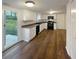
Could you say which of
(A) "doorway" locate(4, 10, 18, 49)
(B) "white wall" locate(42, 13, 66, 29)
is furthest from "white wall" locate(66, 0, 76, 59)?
(B) "white wall" locate(42, 13, 66, 29)

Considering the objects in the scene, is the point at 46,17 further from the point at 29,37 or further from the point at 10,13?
the point at 10,13

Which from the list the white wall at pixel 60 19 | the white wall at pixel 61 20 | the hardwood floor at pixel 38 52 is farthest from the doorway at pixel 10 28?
the white wall at pixel 61 20

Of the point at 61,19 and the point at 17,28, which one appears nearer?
the point at 17,28

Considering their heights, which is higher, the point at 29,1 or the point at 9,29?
the point at 29,1

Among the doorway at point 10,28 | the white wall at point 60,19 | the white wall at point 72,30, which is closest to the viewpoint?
the white wall at point 72,30

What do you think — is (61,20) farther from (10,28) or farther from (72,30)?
(72,30)

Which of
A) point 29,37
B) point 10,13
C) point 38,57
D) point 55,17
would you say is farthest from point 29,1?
point 55,17

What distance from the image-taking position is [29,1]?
4.30 m

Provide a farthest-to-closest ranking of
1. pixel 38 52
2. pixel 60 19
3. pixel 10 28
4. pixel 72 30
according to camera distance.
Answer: pixel 60 19 < pixel 10 28 < pixel 38 52 < pixel 72 30

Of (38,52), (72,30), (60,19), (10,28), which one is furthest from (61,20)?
(72,30)

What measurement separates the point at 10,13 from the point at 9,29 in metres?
0.80

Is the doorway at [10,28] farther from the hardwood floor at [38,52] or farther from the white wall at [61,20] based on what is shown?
the white wall at [61,20]

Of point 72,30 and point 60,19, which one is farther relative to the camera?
point 60,19

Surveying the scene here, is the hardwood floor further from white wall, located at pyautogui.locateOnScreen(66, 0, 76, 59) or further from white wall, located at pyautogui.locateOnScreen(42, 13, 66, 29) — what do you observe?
white wall, located at pyautogui.locateOnScreen(42, 13, 66, 29)
